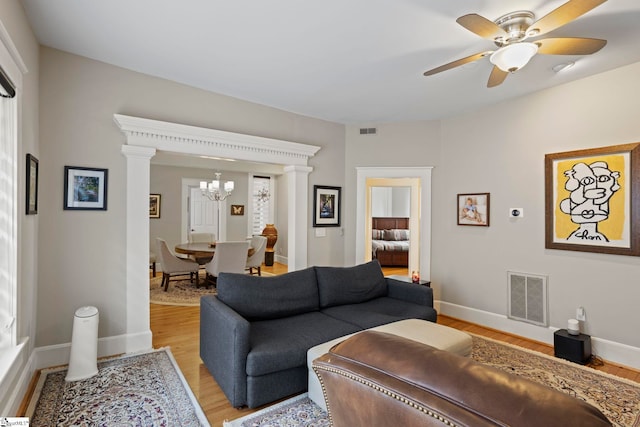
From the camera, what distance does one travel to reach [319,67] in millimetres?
3059

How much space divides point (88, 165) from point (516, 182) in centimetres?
443

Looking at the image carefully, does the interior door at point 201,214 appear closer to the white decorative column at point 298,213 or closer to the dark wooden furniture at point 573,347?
the white decorative column at point 298,213

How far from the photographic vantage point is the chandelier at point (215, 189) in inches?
271

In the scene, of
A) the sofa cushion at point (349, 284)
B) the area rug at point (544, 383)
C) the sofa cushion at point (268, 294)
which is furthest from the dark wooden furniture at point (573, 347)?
the sofa cushion at point (268, 294)

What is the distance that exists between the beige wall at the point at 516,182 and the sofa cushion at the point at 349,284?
4.12ft

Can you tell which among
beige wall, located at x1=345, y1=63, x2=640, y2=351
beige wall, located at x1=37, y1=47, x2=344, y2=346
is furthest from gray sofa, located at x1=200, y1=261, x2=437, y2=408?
beige wall, located at x1=345, y1=63, x2=640, y2=351

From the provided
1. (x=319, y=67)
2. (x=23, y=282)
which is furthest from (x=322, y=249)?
(x=23, y=282)

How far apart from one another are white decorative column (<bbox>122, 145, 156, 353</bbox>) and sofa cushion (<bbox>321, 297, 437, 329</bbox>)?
174cm

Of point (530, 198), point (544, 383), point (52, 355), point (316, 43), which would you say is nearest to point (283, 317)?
point (52, 355)

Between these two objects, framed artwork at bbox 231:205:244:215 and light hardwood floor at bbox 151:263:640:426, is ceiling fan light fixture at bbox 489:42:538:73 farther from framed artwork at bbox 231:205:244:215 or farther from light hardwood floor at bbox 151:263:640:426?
framed artwork at bbox 231:205:244:215

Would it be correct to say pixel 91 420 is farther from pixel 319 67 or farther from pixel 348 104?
pixel 348 104

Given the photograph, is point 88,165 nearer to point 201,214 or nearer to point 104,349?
point 104,349

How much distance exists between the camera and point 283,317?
2965 mm

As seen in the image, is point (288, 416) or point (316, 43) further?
point (316, 43)
